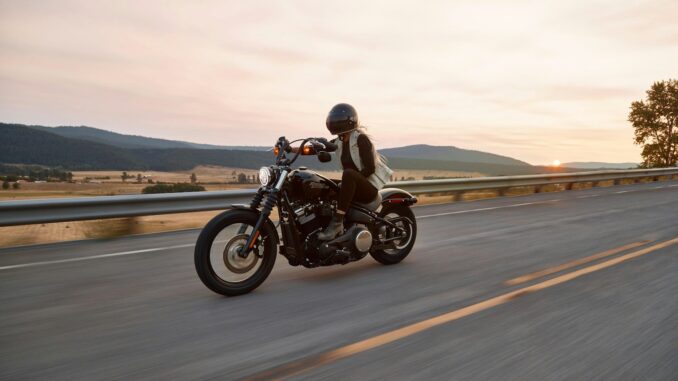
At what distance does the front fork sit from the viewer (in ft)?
16.3

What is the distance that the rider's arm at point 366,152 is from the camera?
19.3ft

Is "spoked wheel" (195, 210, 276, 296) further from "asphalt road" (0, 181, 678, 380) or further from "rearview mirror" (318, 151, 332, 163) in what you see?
"rearview mirror" (318, 151, 332, 163)

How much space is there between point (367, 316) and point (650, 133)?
2332 inches

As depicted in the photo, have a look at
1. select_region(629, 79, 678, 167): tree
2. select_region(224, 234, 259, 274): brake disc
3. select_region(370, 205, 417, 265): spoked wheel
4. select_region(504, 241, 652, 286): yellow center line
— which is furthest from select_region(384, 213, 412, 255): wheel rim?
select_region(629, 79, 678, 167): tree

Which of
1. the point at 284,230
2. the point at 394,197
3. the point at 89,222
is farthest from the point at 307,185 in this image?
the point at 89,222

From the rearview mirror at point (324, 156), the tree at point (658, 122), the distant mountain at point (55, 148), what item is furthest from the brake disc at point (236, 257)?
the tree at point (658, 122)

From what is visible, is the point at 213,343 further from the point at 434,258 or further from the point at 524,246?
the point at 524,246

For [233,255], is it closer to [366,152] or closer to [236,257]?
[236,257]

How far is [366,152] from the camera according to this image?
591 centimetres

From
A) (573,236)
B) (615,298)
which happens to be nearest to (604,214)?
(573,236)

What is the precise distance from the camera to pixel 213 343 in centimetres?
372

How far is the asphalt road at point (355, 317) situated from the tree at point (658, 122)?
5350 centimetres

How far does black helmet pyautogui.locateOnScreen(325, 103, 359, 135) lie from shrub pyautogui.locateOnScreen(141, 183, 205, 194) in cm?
468

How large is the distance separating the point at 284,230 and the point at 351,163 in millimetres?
1198
